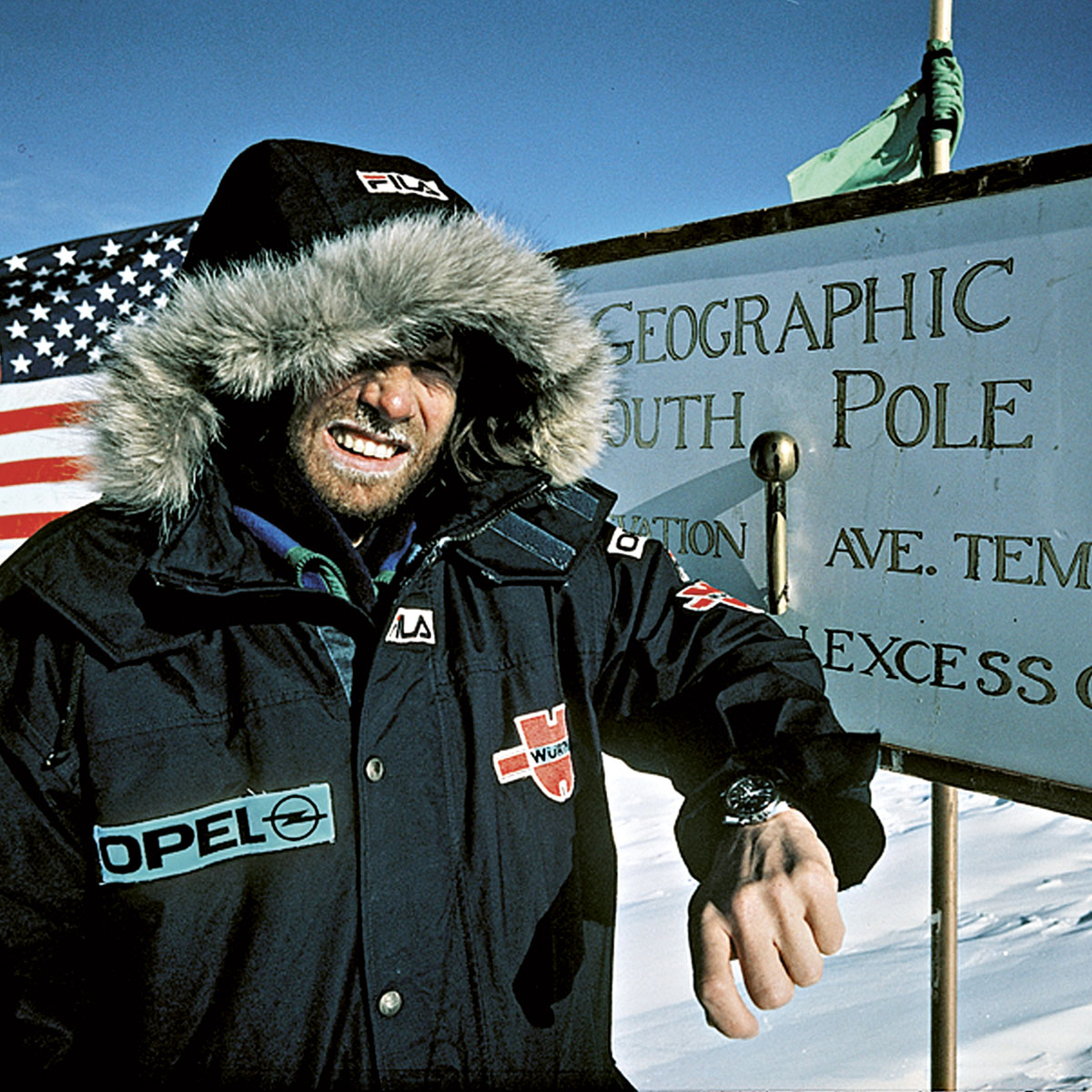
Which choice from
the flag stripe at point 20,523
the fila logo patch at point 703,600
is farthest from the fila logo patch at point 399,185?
the flag stripe at point 20,523

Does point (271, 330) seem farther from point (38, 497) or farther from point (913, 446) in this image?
point (38, 497)

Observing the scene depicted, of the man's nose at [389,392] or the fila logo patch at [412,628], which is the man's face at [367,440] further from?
Result: the fila logo patch at [412,628]

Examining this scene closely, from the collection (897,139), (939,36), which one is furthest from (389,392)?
(897,139)

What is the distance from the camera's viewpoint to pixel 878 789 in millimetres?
5648

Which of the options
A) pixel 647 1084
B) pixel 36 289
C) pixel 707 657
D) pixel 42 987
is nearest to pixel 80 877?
pixel 42 987

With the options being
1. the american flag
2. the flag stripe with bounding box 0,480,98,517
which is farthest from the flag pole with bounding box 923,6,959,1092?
the flag stripe with bounding box 0,480,98,517

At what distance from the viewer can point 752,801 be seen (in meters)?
1.27

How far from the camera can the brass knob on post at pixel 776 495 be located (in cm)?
196

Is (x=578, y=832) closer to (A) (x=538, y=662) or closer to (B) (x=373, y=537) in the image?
(A) (x=538, y=662)

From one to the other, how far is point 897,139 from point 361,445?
1.81 metres

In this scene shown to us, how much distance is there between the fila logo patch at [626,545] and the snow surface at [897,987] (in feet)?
6.25

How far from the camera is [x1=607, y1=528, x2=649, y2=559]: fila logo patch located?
1722 millimetres

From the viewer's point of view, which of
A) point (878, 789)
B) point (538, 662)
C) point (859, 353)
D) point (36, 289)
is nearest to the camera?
point (538, 662)

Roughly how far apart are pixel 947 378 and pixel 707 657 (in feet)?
2.55
